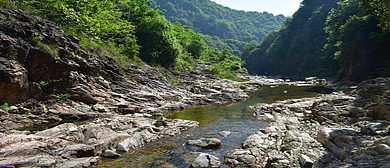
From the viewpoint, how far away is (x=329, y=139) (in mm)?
8961

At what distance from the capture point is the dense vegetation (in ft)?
60.5

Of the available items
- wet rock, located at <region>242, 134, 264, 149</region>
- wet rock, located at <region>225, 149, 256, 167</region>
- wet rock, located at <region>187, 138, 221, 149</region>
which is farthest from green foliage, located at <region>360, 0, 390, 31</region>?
wet rock, located at <region>187, 138, 221, 149</region>

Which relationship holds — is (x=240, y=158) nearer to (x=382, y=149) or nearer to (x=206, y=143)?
(x=206, y=143)

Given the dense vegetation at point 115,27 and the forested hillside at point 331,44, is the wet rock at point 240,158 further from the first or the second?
the dense vegetation at point 115,27

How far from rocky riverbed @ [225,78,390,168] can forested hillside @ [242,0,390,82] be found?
18.4 ft

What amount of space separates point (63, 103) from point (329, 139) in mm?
14986

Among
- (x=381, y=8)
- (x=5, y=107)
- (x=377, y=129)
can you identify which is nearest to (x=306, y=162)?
(x=377, y=129)

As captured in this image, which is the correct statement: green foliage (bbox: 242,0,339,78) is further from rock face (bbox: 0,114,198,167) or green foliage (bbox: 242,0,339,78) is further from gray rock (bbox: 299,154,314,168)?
rock face (bbox: 0,114,198,167)

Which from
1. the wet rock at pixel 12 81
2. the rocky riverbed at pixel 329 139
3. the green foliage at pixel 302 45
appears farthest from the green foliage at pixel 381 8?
the green foliage at pixel 302 45

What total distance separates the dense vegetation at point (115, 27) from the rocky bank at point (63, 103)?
8.30ft

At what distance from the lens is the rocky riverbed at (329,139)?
6.81 metres

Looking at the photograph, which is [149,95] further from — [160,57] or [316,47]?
[316,47]

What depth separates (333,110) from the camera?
14.5 metres

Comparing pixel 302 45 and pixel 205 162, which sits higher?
pixel 302 45
